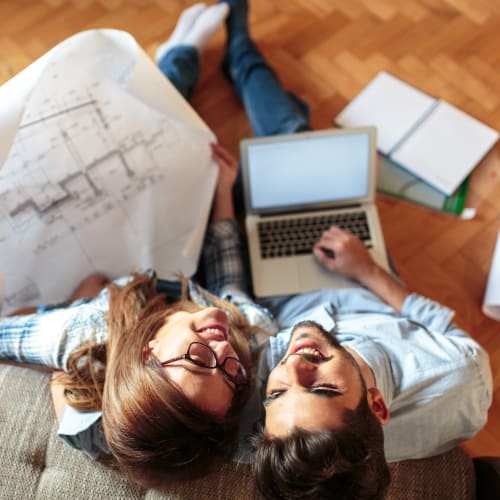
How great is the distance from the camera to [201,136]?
41.1 inches

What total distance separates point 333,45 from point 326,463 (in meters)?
1.03

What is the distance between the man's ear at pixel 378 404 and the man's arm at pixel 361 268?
31 cm

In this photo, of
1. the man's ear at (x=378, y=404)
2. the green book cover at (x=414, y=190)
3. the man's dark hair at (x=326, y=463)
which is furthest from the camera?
the green book cover at (x=414, y=190)

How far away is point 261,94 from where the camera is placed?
4.08ft

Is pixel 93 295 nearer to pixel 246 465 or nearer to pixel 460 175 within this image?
pixel 246 465

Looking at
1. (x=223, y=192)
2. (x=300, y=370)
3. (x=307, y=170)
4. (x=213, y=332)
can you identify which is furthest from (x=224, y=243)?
(x=300, y=370)

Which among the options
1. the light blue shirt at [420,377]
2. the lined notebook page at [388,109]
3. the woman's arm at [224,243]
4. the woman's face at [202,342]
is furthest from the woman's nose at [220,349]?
the lined notebook page at [388,109]

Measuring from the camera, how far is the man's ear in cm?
73

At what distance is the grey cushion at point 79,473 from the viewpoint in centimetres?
78

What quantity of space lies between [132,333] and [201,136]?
0.42 meters

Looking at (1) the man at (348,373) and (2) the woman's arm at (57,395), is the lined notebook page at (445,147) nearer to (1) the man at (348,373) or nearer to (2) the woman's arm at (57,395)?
(1) the man at (348,373)

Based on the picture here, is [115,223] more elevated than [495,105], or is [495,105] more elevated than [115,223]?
[115,223]

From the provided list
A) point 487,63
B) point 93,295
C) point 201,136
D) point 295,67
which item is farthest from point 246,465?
point 487,63

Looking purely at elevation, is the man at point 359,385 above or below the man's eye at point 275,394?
below
